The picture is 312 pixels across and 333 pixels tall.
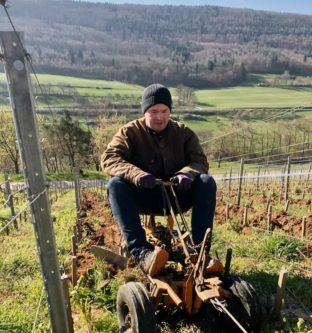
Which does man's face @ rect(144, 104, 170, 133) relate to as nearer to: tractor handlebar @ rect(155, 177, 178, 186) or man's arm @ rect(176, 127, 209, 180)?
man's arm @ rect(176, 127, 209, 180)

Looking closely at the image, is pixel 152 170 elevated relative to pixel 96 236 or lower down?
elevated

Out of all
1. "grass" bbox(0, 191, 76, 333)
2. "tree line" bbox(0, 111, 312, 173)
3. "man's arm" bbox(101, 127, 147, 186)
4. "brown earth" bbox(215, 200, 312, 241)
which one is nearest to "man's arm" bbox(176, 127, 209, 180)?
"man's arm" bbox(101, 127, 147, 186)

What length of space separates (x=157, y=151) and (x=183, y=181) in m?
0.55

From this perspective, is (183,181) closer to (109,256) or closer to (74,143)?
(109,256)

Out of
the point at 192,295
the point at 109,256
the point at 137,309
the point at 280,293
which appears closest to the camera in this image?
the point at 137,309

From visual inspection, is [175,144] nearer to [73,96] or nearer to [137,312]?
[137,312]

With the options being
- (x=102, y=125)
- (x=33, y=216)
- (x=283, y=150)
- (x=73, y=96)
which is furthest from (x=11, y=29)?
(x=73, y=96)

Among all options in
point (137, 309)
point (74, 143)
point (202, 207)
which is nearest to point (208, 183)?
point (202, 207)

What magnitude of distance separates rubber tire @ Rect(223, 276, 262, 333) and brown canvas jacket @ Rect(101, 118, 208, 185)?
1076mm

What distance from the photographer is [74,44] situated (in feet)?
642

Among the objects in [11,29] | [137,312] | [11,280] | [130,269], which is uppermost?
[11,29]

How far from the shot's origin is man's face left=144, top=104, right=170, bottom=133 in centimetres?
379

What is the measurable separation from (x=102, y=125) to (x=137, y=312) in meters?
43.3

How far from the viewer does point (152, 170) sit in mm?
3844
